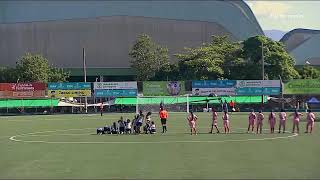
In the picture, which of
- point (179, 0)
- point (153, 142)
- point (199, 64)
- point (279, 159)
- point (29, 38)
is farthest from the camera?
point (179, 0)

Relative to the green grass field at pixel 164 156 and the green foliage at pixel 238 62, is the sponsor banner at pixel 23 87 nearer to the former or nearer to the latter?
the green foliage at pixel 238 62

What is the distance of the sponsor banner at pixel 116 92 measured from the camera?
220 feet

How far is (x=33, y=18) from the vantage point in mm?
129000

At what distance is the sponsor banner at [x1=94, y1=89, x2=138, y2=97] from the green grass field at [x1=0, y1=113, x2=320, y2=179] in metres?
36.6

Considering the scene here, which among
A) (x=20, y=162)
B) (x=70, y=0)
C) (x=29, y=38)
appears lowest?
(x=20, y=162)

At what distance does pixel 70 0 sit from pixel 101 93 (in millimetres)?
70249

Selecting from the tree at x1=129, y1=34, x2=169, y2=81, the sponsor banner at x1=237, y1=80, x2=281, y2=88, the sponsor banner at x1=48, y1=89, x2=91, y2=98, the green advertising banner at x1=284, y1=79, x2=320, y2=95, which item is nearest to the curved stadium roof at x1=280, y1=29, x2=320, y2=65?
the tree at x1=129, y1=34, x2=169, y2=81

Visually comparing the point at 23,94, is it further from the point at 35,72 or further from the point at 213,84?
the point at 213,84

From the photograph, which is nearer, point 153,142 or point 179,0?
point 153,142

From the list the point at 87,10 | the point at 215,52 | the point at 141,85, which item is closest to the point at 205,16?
the point at 87,10

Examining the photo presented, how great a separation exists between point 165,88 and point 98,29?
204ft

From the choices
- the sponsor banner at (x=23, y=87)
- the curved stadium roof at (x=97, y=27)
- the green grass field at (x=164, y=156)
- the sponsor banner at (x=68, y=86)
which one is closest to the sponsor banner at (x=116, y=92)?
the sponsor banner at (x=68, y=86)

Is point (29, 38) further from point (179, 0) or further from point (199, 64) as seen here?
point (199, 64)

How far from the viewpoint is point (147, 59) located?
96.1 m
